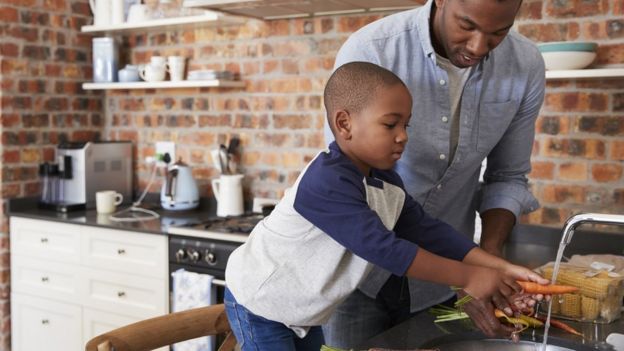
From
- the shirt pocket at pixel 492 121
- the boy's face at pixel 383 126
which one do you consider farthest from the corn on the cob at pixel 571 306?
the boy's face at pixel 383 126

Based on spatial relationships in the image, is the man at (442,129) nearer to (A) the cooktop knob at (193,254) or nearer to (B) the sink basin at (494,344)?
(B) the sink basin at (494,344)

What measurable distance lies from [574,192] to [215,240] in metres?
1.40

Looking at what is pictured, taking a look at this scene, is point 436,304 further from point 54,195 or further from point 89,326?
point 54,195

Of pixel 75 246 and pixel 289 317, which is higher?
pixel 289 317

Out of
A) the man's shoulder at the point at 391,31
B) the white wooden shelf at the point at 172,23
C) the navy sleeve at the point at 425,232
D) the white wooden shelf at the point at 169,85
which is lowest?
the navy sleeve at the point at 425,232

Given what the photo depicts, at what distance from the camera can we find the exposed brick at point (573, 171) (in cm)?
263

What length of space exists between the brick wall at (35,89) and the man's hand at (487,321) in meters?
2.82

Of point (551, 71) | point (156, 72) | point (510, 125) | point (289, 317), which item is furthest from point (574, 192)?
point (156, 72)

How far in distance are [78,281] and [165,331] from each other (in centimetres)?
199

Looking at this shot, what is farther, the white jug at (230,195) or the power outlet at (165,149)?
the power outlet at (165,149)

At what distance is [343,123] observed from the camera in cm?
133

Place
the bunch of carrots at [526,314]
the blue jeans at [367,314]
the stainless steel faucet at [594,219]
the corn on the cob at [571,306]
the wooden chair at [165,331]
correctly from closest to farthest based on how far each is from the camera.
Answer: the stainless steel faucet at [594,219], the bunch of carrots at [526,314], the wooden chair at [165,331], the corn on the cob at [571,306], the blue jeans at [367,314]

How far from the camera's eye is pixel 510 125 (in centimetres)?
172

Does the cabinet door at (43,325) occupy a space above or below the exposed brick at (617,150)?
below
